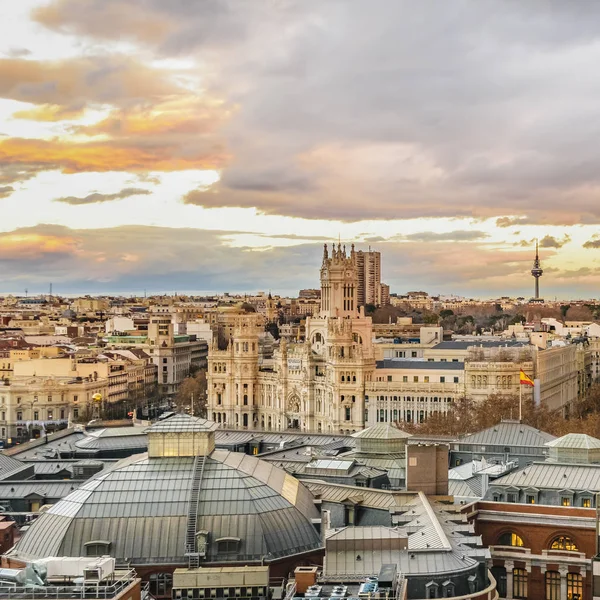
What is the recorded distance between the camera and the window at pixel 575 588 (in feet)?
218

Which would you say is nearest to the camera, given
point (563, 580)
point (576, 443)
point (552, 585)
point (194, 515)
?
point (194, 515)

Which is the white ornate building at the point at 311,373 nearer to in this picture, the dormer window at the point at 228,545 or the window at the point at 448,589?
the dormer window at the point at 228,545

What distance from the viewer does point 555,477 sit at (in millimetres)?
73000

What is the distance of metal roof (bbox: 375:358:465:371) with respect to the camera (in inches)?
6127

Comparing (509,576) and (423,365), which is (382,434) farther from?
(423,365)

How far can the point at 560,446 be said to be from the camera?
257ft

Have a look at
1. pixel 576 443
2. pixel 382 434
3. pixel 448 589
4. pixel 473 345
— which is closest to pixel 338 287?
pixel 473 345

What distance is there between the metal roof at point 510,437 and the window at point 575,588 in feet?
72.1

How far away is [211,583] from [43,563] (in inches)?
327

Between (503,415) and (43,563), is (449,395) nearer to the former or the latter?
(503,415)

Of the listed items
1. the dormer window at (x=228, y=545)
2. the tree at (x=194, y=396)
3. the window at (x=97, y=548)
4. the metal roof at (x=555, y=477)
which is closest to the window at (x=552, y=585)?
the metal roof at (x=555, y=477)

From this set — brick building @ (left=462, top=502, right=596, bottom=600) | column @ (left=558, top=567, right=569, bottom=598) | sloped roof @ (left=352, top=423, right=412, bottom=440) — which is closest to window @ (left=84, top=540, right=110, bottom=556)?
brick building @ (left=462, top=502, right=596, bottom=600)

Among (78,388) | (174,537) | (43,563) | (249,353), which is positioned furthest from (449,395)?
(43,563)

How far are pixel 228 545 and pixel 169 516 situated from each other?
3.34 m
